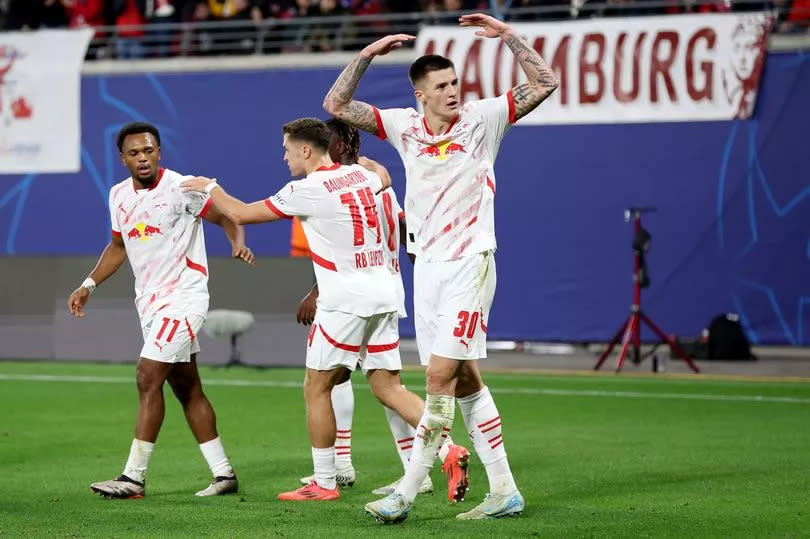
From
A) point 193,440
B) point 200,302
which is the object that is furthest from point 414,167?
point 193,440

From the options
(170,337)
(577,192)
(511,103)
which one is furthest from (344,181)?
(577,192)

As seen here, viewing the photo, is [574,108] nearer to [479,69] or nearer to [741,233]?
[479,69]

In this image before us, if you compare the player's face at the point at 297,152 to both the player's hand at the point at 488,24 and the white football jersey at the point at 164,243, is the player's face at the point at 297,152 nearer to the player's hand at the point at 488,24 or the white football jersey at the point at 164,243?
the white football jersey at the point at 164,243

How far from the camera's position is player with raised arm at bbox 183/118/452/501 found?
8.12m

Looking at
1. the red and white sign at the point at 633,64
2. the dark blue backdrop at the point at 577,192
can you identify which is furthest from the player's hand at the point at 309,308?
the red and white sign at the point at 633,64

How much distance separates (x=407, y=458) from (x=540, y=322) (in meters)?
12.0

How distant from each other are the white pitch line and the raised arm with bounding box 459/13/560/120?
7513mm

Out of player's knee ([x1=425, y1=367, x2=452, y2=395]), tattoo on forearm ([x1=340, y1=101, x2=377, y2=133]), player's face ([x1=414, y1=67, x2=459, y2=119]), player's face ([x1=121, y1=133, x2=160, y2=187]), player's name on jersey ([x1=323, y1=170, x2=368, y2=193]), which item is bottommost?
player's knee ([x1=425, y1=367, x2=452, y2=395])

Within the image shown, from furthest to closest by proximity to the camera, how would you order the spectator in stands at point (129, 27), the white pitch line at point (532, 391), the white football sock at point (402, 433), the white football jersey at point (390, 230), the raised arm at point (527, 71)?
the spectator in stands at point (129, 27)
the white pitch line at point (532, 391)
the white football sock at point (402, 433)
the white football jersey at point (390, 230)
the raised arm at point (527, 71)

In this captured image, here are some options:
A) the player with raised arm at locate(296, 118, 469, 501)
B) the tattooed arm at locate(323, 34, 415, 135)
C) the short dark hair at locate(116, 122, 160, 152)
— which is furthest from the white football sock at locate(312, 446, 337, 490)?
the short dark hair at locate(116, 122, 160, 152)

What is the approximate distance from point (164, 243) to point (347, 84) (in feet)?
5.42

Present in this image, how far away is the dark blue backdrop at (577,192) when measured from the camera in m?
19.3

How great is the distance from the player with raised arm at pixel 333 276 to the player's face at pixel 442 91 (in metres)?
0.90

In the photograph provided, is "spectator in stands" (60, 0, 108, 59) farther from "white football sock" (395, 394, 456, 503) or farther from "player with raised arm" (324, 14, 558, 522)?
"white football sock" (395, 394, 456, 503)
